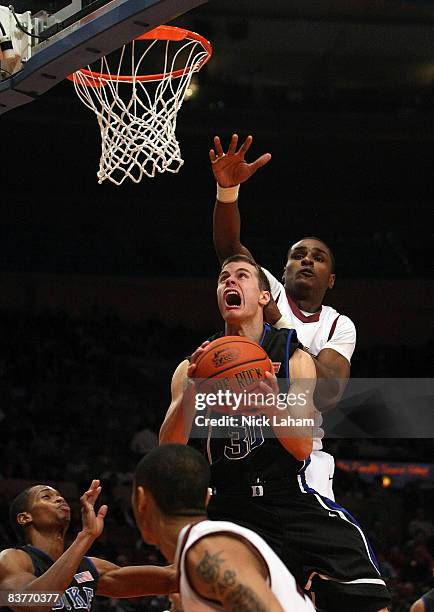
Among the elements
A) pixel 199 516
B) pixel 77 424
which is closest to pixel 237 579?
pixel 199 516

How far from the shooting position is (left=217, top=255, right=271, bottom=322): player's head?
4.43 metres

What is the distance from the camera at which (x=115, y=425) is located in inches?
544

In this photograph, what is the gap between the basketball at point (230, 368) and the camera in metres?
3.92

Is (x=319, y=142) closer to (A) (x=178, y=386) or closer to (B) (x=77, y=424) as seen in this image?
(B) (x=77, y=424)

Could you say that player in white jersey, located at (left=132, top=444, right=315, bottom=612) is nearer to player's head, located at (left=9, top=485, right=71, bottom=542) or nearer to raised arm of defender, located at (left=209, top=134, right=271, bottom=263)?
raised arm of defender, located at (left=209, top=134, right=271, bottom=263)

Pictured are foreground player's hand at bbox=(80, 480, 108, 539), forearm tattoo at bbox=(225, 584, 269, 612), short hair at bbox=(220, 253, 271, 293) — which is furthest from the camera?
short hair at bbox=(220, 253, 271, 293)

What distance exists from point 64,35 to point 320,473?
2273mm

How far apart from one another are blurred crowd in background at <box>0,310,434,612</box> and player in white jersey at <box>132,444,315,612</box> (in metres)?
7.78

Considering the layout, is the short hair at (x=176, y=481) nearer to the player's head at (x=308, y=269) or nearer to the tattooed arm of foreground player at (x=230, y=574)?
the tattooed arm of foreground player at (x=230, y=574)

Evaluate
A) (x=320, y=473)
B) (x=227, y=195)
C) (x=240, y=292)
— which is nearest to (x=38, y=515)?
(x=320, y=473)

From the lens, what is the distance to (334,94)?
14.3 meters

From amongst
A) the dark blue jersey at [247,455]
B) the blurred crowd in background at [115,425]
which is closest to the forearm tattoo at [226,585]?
the dark blue jersey at [247,455]

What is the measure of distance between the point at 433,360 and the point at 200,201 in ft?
13.4

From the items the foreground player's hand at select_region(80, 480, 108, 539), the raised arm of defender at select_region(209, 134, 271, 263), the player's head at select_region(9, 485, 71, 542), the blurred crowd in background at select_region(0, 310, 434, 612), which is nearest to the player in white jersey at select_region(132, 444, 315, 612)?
the foreground player's hand at select_region(80, 480, 108, 539)
